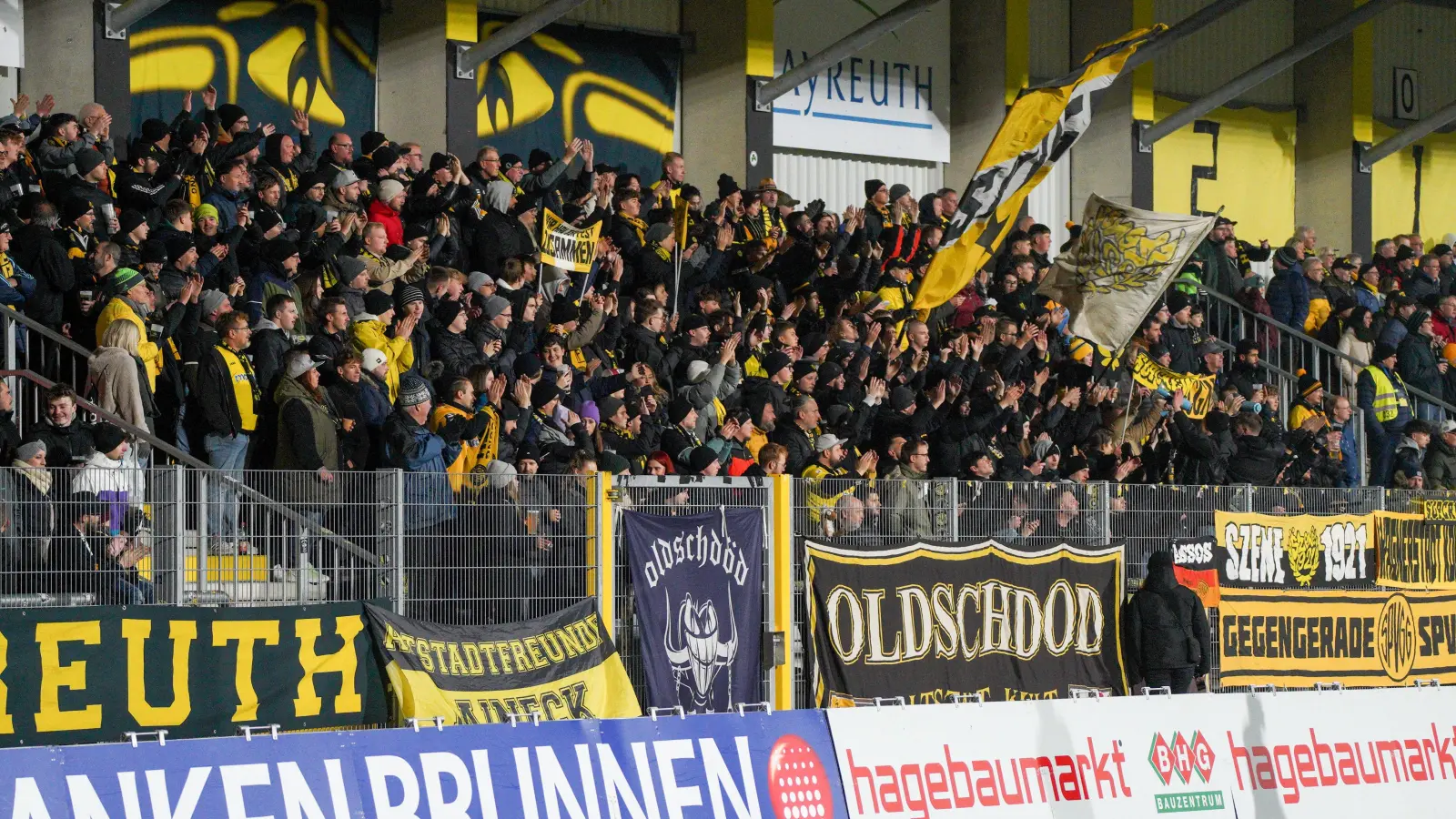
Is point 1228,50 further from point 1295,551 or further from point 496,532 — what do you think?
point 496,532

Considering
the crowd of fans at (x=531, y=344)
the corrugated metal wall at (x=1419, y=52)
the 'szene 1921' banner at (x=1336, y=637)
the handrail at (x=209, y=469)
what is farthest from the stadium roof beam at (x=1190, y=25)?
the handrail at (x=209, y=469)

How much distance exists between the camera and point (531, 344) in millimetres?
15922

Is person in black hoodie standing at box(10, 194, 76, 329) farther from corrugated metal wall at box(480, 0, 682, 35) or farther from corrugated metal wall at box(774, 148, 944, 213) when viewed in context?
corrugated metal wall at box(774, 148, 944, 213)

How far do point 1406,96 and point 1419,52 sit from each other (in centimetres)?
78

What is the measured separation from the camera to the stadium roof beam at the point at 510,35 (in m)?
21.0

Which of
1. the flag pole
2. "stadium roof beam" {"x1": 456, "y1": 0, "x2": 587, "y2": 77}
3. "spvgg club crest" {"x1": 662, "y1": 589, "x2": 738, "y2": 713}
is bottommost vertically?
"spvgg club crest" {"x1": 662, "y1": 589, "x2": 738, "y2": 713}

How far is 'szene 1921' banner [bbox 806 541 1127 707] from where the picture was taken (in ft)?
44.9

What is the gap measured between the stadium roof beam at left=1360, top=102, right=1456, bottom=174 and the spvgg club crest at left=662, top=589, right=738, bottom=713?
1937 centimetres

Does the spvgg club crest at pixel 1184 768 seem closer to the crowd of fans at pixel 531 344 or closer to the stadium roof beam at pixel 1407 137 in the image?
the crowd of fans at pixel 531 344

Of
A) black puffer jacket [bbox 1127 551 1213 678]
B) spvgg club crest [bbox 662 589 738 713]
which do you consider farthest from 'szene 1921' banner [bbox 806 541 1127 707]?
spvgg club crest [bbox 662 589 738 713]

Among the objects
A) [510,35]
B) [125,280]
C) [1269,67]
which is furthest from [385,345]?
[1269,67]

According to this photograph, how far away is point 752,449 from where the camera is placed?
16188 mm

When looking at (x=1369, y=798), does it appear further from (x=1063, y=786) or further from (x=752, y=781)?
(x=752, y=781)

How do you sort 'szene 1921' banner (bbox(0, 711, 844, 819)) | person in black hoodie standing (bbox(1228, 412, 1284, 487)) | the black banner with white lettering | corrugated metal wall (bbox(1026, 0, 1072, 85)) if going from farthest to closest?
corrugated metal wall (bbox(1026, 0, 1072, 85)) < person in black hoodie standing (bbox(1228, 412, 1284, 487)) < the black banner with white lettering < 'szene 1921' banner (bbox(0, 711, 844, 819))
